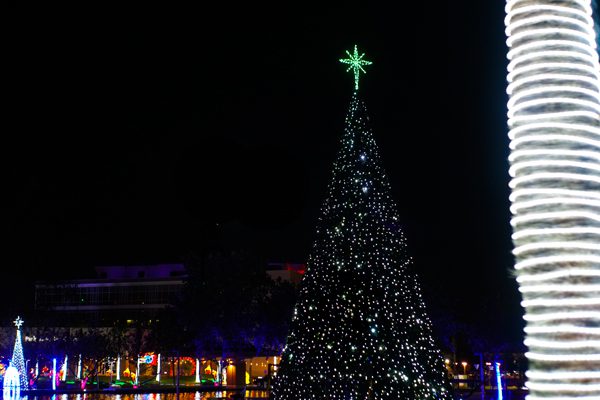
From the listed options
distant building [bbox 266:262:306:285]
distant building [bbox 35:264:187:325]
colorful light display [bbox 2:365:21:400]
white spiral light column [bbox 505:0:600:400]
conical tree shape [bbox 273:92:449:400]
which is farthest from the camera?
distant building [bbox 266:262:306:285]

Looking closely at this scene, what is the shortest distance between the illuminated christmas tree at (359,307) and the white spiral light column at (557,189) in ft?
37.7

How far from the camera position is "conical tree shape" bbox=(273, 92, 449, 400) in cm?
1494

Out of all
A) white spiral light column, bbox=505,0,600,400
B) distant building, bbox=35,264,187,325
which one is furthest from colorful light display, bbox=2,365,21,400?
white spiral light column, bbox=505,0,600,400

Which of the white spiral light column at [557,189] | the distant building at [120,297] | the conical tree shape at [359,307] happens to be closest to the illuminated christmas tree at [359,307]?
the conical tree shape at [359,307]

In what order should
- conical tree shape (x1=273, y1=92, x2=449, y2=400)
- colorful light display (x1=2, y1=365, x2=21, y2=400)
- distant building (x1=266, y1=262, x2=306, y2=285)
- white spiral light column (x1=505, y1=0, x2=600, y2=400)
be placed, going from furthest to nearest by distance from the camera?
distant building (x1=266, y1=262, x2=306, y2=285) < colorful light display (x1=2, y1=365, x2=21, y2=400) < conical tree shape (x1=273, y1=92, x2=449, y2=400) < white spiral light column (x1=505, y1=0, x2=600, y2=400)

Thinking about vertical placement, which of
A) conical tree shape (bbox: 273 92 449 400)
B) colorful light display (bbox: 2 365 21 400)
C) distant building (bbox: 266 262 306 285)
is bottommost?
colorful light display (bbox: 2 365 21 400)

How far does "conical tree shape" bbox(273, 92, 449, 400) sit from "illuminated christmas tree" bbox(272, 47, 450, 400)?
0.02m

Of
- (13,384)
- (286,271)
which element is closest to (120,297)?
(286,271)

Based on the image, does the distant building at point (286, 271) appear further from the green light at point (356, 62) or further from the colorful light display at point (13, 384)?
the green light at point (356, 62)

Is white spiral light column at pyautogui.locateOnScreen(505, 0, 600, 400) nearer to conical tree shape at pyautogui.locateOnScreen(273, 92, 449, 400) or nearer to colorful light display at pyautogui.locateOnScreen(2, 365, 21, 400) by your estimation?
conical tree shape at pyautogui.locateOnScreen(273, 92, 449, 400)

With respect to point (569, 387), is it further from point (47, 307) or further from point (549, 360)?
point (47, 307)

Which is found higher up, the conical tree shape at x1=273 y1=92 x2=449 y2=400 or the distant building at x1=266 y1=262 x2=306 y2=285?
the distant building at x1=266 y1=262 x2=306 y2=285

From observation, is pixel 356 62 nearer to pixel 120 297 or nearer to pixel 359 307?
pixel 359 307

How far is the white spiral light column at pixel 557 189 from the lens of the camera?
3596mm
